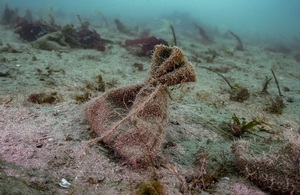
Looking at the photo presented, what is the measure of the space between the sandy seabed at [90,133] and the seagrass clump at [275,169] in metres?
0.10

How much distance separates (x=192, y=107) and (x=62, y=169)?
103 inches

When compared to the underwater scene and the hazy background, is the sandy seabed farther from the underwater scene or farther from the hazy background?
the hazy background

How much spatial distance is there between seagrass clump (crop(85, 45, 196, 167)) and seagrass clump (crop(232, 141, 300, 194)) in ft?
2.99

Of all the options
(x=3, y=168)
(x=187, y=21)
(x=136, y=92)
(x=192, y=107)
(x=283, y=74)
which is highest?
(x=136, y=92)

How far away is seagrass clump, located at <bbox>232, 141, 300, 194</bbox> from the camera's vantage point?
7.78 ft

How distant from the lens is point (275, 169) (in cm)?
246

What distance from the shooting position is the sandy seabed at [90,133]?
2395mm

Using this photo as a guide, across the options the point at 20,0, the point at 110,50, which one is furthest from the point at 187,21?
the point at 20,0

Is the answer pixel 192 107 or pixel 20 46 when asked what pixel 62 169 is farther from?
pixel 20 46

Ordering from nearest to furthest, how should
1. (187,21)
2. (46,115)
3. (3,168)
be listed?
(3,168), (46,115), (187,21)

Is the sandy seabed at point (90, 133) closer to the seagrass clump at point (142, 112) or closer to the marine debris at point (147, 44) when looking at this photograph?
the seagrass clump at point (142, 112)

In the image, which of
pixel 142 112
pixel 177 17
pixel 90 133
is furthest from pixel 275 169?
pixel 177 17

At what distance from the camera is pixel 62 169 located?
8.15 feet

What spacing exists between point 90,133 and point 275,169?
2.04m
